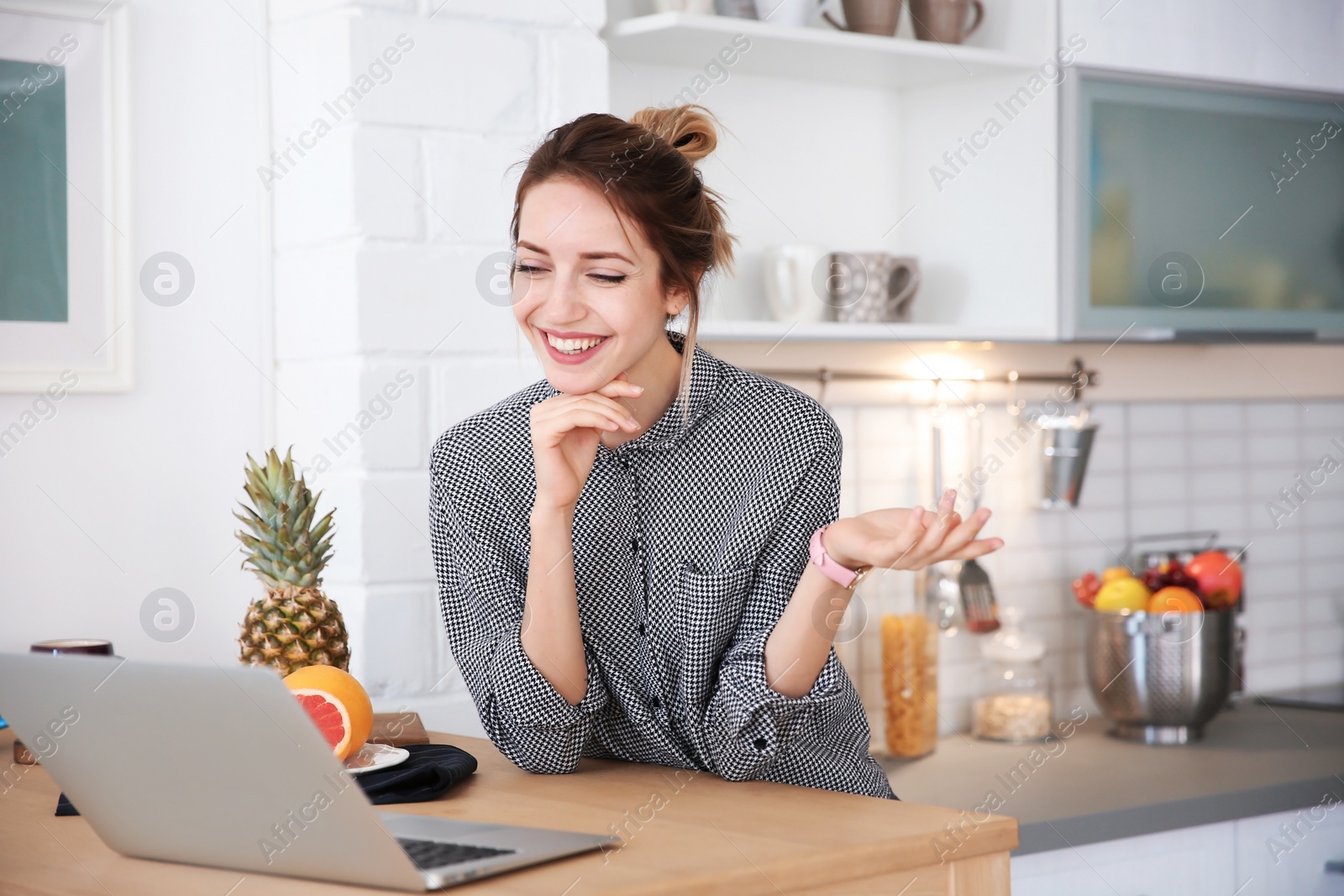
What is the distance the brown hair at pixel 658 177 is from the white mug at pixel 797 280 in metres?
0.68

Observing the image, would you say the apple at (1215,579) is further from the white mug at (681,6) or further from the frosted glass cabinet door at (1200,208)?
the white mug at (681,6)

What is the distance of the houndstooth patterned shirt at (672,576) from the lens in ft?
4.43

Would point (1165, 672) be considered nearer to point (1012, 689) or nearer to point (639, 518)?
point (1012, 689)

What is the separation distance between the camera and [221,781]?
0.94 m

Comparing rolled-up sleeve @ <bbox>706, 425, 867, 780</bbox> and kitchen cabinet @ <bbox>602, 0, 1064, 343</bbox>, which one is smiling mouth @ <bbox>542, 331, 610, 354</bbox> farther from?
kitchen cabinet @ <bbox>602, 0, 1064, 343</bbox>

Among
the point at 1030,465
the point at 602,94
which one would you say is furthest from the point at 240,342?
the point at 1030,465

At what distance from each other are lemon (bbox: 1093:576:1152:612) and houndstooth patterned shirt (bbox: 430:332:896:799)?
110cm

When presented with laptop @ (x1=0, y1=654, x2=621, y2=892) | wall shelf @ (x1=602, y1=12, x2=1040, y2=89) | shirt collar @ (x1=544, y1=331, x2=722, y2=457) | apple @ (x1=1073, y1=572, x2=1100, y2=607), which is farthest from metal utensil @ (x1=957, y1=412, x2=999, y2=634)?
laptop @ (x1=0, y1=654, x2=621, y2=892)

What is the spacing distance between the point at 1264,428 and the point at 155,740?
8.60 ft

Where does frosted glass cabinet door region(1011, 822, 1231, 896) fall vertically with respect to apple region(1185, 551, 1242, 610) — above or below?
below

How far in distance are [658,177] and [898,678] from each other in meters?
1.24

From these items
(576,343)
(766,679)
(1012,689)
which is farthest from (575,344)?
(1012,689)

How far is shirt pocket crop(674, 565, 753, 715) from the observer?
4.57 feet

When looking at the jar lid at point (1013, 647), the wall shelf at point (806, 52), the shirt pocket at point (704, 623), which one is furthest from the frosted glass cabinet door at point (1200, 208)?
the shirt pocket at point (704, 623)
